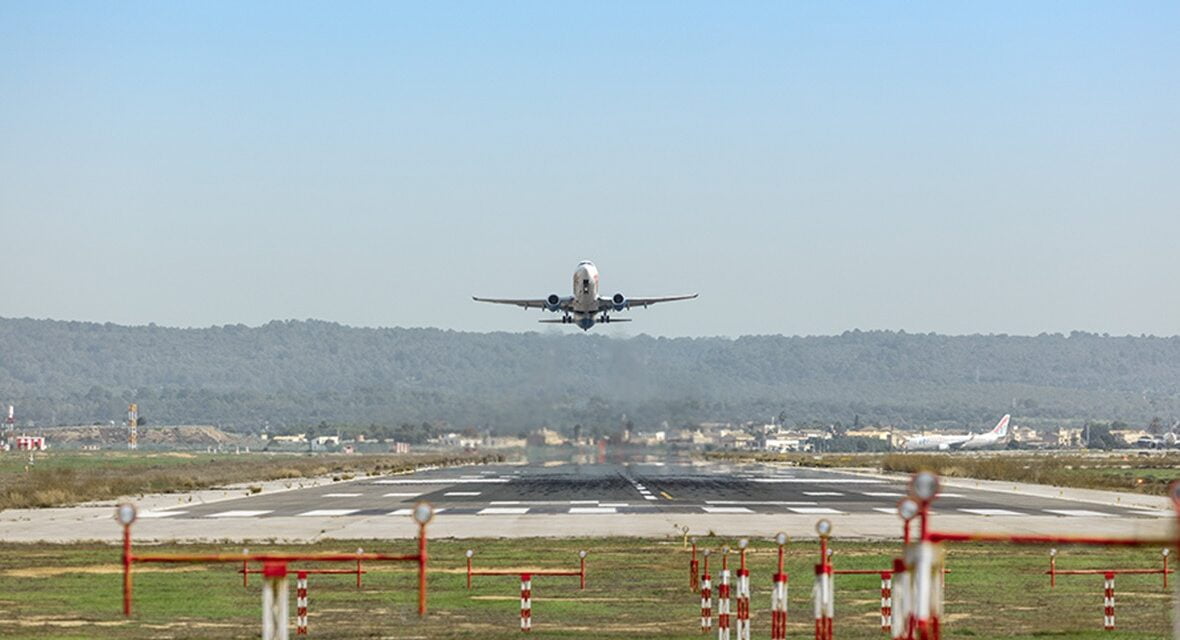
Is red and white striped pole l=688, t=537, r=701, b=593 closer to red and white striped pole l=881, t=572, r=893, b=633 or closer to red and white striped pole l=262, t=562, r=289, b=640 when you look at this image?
red and white striped pole l=881, t=572, r=893, b=633

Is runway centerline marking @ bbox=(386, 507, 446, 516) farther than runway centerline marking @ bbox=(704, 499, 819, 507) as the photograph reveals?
No

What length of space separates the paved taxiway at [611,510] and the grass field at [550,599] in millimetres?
9568

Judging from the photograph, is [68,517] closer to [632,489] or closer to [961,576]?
[632,489]

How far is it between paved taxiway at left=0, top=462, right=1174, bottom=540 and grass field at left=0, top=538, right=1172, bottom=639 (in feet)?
31.4

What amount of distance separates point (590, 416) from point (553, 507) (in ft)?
143

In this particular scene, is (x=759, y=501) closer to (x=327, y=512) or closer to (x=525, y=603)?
(x=327, y=512)

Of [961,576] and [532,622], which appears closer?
[532,622]

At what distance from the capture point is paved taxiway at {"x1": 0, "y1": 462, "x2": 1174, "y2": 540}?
60.0 metres

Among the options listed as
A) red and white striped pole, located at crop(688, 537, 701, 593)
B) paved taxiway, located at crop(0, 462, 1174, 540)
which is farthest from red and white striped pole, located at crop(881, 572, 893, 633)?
paved taxiway, located at crop(0, 462, 1174, 540)

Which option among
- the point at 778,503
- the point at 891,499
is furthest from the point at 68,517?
the point at 891,499

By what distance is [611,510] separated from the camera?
72.2 m

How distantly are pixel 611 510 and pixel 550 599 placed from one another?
35.1 m

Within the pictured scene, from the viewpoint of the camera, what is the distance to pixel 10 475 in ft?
429

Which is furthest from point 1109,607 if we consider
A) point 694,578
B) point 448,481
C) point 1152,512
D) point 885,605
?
point 448,481
